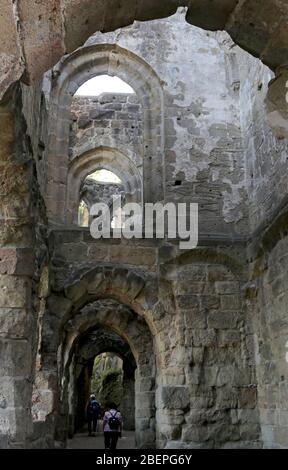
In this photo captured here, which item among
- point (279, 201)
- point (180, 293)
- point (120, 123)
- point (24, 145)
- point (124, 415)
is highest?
point (120, 123)

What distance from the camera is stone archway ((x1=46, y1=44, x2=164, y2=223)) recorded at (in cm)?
775

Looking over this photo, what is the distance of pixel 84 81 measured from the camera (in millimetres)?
8672

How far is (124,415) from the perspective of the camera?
51.6 feet

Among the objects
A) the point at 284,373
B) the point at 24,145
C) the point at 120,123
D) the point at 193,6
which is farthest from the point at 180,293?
the point at 120,123

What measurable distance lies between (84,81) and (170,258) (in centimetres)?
370

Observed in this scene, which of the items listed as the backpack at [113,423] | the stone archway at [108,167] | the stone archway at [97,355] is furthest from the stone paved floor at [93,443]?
the stone archway at [108,167]

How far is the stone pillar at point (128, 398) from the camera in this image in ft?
51.2

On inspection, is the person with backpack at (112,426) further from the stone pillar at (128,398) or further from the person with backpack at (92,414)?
the stone pillar at (128,398)

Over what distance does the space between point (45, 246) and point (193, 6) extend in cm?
447

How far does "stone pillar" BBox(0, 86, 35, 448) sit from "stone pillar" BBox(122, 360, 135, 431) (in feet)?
38.2

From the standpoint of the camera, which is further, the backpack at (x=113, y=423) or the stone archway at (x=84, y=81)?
the backpack at (x=113, y=423)

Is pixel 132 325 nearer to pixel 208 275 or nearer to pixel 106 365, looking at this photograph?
pixel 208 275

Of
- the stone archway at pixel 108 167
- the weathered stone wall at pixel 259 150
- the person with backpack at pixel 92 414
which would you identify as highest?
the stone archway at pixel 108 167

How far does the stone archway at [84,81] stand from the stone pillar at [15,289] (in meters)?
3.09
